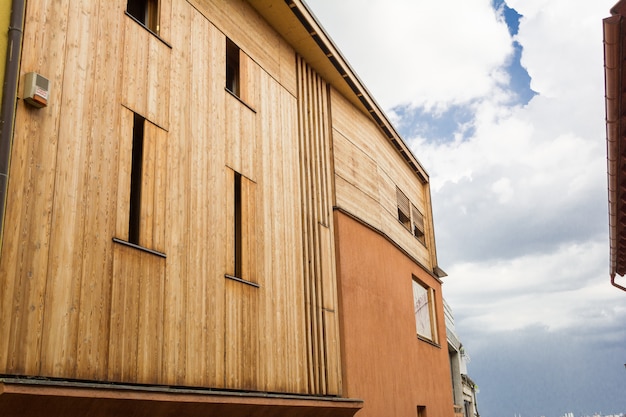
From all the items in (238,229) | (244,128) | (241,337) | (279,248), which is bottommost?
(241,337)

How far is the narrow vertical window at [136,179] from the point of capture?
787cm

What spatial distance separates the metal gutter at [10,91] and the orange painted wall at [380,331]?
7.54 meters

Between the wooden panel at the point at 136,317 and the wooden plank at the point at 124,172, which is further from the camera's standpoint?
the wooden plank at the point at 124,172

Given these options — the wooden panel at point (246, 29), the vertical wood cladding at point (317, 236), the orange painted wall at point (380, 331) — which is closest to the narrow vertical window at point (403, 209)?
the orange painted wall at point (380, 331)

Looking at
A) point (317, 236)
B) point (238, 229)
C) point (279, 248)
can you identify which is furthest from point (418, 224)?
point (238, 229)

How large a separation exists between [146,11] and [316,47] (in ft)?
15.0

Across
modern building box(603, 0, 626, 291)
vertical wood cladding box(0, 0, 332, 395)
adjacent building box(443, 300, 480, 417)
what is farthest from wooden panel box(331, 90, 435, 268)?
adjacent building box(443, 300, 480, 417)

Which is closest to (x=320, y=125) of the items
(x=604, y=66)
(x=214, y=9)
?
(x=214, y=9)

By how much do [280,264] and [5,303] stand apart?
5330 millimetres

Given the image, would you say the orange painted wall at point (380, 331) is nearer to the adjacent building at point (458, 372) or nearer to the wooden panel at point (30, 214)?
the wooden panel at point (30, 214)

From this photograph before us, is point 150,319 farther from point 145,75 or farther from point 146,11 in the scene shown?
point 146,11

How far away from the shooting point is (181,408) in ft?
24.5

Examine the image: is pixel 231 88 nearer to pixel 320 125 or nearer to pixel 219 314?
pixel 320 125

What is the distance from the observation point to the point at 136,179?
8.16 metres
